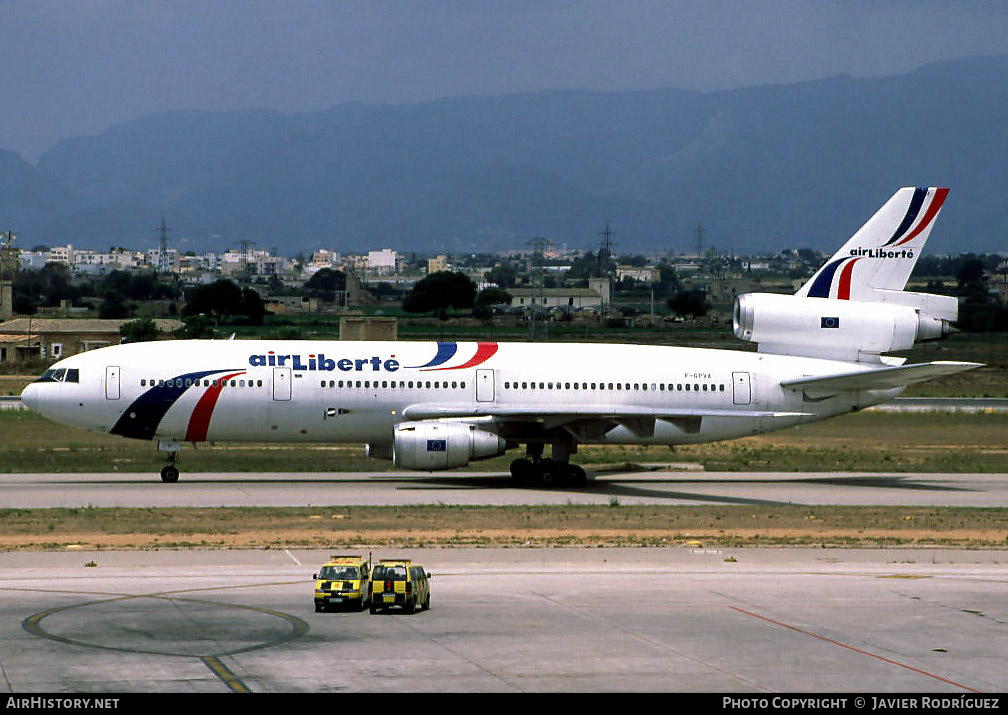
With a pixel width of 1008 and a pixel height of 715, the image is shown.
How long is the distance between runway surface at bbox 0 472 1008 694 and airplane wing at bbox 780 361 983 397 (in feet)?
41.6

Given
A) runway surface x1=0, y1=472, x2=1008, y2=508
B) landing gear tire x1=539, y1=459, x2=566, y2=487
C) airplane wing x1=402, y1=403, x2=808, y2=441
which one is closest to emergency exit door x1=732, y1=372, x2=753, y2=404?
airplane wing x1=402, y1=403, x2=808, y2=441

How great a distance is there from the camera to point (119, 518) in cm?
3219

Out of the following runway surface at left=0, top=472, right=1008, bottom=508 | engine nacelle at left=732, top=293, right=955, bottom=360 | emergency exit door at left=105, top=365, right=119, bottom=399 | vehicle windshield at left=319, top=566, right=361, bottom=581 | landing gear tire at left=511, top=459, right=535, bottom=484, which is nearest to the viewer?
vehicle windshield at left=319, top=566, right=361, bottom=581

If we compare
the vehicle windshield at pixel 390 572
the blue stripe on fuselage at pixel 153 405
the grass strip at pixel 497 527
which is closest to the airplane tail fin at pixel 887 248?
the grass strip at pixel 497 527

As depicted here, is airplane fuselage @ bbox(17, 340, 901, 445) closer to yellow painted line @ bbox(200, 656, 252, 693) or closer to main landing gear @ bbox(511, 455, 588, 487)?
main landing gear @ bbox(511, 455, 588, 487)

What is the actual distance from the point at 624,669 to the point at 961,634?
6.03 metres

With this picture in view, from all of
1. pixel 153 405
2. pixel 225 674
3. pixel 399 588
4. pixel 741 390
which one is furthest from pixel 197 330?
pixel 225 674

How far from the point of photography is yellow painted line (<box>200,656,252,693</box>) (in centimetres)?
1678

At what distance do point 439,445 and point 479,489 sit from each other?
214cm

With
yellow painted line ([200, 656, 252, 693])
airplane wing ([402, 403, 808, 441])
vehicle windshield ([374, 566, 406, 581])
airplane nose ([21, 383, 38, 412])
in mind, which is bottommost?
yellow painted line ([200, 656, 252, 693])

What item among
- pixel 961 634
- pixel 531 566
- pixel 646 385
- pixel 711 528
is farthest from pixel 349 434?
pixel 961 634

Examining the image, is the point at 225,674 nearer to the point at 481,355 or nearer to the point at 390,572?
the point at 390,572

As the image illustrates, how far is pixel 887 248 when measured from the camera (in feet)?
149

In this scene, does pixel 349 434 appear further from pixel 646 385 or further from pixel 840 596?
pixel 840 596
